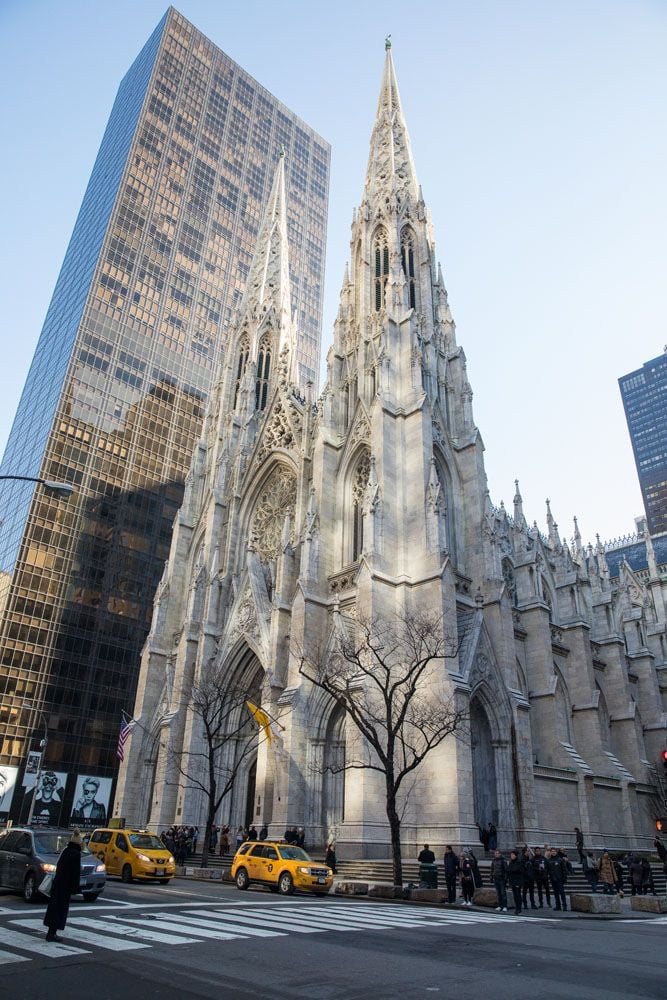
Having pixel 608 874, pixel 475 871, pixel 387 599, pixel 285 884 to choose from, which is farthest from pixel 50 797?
pixel 608 874

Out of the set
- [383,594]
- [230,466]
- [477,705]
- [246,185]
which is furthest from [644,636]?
[246,185]

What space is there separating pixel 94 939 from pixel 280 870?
9780mm

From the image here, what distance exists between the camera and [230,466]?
3966 centimetres

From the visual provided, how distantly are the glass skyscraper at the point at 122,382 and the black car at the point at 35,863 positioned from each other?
101 ft

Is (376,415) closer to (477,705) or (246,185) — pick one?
(477,705)

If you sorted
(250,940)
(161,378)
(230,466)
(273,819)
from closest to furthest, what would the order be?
1. (250,940)
2. (273,819)
3. (230,466)
4. (161,378)

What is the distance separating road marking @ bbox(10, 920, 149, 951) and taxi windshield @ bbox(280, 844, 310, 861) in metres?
8.63

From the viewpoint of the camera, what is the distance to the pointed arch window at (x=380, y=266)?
38.5m

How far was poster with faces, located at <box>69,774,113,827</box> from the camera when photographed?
45.7 m

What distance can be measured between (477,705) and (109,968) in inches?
855

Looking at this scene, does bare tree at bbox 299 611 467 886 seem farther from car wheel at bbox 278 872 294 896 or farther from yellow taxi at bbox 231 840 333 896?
car wheel at bbox 278 872 294 896

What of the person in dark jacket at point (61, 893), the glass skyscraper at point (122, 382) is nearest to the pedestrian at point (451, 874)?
the person in dark jacket at point (61, 893)

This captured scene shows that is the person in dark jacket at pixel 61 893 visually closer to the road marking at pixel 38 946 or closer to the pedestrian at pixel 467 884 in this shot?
the road marking at pixel 38 946

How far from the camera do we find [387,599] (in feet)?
86.6
